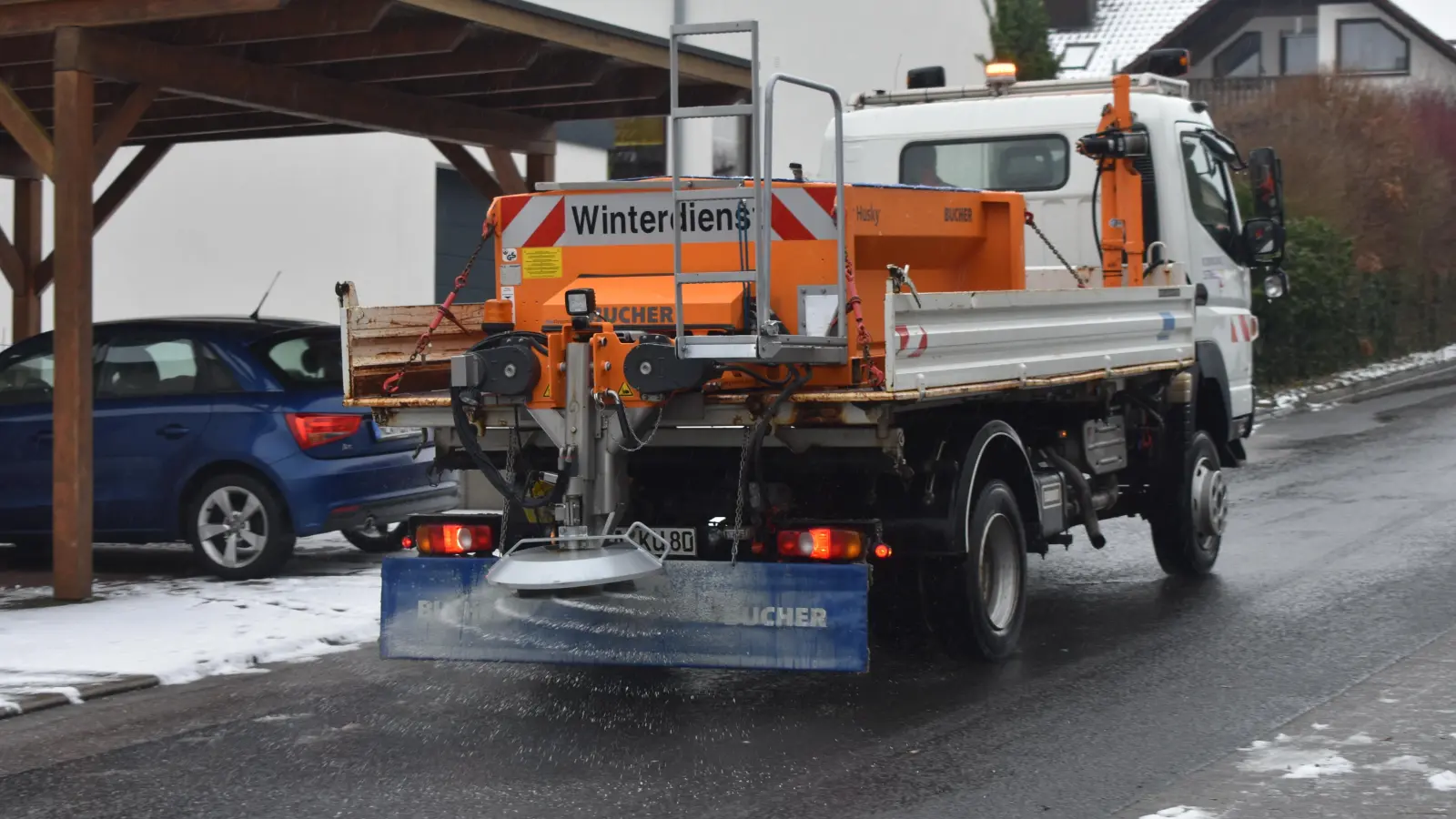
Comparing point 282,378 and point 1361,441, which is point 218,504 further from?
point 1361,441

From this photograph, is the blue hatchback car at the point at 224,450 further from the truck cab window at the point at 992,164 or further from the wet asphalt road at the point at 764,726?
the truck cab window at the point at 992,164

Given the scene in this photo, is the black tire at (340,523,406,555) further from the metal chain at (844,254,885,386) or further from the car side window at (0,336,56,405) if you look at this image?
the metal chain at (844,254,885,386)

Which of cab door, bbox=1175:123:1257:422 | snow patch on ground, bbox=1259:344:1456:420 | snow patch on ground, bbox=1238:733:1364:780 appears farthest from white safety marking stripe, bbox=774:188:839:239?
snow patch on ground, bbox=1259:344:1456:420

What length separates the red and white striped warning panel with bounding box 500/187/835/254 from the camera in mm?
7129

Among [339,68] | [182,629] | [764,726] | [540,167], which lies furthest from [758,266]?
[540,167]

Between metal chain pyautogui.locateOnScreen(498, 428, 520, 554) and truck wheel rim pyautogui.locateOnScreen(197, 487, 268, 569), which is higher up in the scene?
metal chain pyautogui.locateOnScreen(498, 428, 520, 554)

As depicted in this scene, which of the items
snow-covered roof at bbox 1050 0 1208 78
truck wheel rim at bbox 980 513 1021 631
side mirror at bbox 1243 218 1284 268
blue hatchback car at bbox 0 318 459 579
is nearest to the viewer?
truck wheel rim at bbox 980 513 1021 631

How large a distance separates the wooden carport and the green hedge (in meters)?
11.7

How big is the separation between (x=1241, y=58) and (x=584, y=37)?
41.9 metres

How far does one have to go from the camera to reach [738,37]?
74.8 feet

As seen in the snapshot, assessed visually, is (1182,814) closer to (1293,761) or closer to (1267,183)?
(1293,761)

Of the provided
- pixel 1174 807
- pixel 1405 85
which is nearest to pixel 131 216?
pixel 1174 807

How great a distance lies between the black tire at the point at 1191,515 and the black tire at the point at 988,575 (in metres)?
2.23

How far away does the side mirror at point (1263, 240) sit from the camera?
10.8 m
